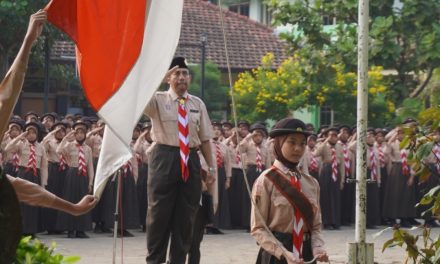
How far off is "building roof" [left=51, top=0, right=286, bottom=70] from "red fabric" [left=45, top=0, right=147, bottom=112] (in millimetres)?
34451

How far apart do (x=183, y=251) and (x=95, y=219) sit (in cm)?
911

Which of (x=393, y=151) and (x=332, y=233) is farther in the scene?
(x=393, y=151)

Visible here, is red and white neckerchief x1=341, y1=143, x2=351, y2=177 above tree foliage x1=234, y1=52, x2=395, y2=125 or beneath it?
beneath

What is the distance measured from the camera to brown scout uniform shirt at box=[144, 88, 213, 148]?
10.6 meters

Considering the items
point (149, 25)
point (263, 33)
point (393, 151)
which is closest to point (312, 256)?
point (149, 25)

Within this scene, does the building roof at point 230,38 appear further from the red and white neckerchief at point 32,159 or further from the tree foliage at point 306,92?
the red and white neckerchief at point 32,159

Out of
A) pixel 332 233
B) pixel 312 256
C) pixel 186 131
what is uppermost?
pixel 186 131

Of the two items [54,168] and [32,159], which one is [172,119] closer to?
[32,159]

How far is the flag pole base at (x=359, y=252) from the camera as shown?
12.5 meters

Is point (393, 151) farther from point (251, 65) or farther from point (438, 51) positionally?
point (251, 65)

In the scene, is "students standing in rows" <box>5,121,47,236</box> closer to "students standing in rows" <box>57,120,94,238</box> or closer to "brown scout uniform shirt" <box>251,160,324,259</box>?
"students standing in rows" <box>57,120,94,238</box>

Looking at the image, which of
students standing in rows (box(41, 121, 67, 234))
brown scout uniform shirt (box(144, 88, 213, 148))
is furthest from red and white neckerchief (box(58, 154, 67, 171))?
brown scout uniform shirt (box(144, 88, 213, 148))

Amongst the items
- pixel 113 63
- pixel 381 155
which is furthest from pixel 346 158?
pixel 113 63

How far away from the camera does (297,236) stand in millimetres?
7805
